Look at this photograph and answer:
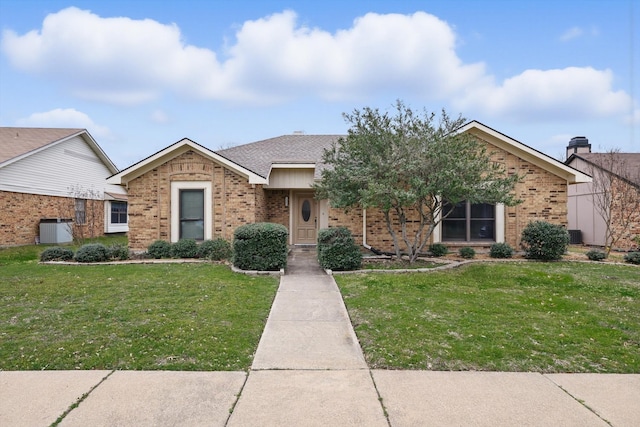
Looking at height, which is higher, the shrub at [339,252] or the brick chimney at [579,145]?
the brick chimney at [579,145]

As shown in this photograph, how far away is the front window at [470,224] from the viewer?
42.4 ft

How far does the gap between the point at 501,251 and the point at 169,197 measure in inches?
435

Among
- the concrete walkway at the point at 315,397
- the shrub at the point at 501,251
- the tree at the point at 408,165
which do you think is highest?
the tree at the point at 408,165

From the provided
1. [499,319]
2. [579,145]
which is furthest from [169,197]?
[579,145]

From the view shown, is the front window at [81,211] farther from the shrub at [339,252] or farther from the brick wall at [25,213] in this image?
the shrub at [339,252]

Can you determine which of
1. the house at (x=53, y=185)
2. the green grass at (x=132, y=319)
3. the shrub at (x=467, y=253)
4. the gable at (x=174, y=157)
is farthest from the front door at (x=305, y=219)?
the house at (x=53, y=185)

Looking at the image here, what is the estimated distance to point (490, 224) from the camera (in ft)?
42.5

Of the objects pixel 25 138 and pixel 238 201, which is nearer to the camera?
pixel 238 201

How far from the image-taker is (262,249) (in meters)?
9.45

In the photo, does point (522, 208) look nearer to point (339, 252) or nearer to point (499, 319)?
point (339, 252)

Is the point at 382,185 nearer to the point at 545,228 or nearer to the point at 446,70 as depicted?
the point at 545,228

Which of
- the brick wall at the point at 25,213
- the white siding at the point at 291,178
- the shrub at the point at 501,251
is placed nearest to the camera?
the shrub at the point at 501,251

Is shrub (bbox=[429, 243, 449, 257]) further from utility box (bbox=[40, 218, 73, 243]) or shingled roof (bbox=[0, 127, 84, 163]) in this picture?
shingled roof (bbox=[0, 127, 84, 163])

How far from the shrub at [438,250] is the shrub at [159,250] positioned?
8450mm
